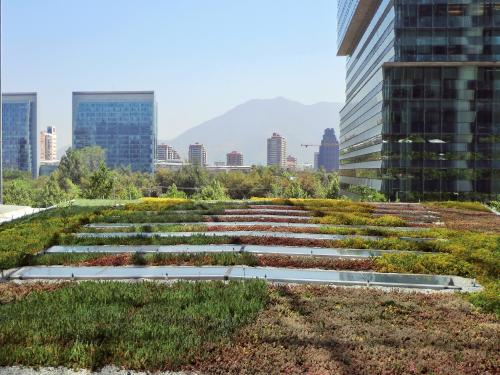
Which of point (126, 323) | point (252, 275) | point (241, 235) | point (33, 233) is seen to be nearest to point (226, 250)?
point (241, 235)

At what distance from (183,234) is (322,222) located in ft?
22.5

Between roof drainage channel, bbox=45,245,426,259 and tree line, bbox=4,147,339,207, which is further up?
tree line, bbox=4,147,339,207

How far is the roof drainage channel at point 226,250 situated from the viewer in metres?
15.3

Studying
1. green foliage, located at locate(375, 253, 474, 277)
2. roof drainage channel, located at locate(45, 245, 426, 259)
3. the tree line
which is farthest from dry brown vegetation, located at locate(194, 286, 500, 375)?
the tree line

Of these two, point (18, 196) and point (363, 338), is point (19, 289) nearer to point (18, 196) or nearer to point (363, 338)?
point (363, 338)

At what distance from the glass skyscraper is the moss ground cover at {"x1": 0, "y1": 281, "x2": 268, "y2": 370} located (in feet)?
134

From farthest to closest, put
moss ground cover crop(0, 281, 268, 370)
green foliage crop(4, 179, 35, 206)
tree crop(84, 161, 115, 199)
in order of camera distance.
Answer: green foliage crop(4, 179, 35, 206)
tree crop(84, 161, 115, 199)
moss ground cover crop(0, 281, 268, 370)

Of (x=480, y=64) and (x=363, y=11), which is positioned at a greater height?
(x=363, y=11)

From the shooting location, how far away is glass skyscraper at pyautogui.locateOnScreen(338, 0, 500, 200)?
4703cm

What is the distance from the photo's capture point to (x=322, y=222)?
74.7 feet

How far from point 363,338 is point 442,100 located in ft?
146

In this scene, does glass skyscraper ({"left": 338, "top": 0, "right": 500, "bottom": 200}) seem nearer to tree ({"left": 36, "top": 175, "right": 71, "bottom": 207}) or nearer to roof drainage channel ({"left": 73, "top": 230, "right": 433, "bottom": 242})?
roof drainage channel ({"left": 73, "top": 230, "right": 433, "bottom": 242})

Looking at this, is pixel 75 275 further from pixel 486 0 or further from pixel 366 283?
pixel 486 0

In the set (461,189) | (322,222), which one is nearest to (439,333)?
(322,222)
